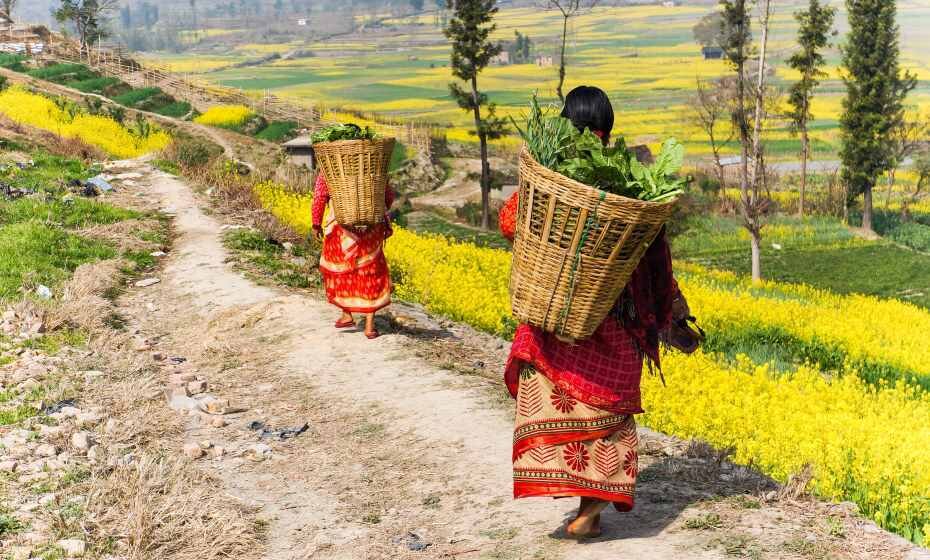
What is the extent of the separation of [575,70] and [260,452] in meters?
112

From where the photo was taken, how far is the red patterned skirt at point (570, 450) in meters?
4.84

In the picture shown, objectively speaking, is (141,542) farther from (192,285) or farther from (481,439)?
(192,285)

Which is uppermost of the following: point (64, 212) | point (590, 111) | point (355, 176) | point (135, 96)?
point (590, 111)

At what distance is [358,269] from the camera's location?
977 cm

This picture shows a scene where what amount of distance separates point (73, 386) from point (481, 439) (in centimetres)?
337

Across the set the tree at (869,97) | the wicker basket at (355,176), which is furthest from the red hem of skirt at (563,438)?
the tree at (869,97)

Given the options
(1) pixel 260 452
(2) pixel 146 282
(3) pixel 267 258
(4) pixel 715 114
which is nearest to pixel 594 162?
(1) pixel 260 452

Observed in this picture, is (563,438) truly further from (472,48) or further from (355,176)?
(472,48)

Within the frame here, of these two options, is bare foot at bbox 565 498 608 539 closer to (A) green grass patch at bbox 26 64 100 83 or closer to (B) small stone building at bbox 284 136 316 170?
(B) small stone building at bbox 284 136 316 170

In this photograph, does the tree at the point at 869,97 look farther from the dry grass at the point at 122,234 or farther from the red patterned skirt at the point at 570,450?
the red patterned skirt at the point at 570,450

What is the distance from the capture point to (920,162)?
2034 inches

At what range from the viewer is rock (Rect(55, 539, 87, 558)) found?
5.14 metres

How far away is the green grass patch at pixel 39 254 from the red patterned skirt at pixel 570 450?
7.66 m

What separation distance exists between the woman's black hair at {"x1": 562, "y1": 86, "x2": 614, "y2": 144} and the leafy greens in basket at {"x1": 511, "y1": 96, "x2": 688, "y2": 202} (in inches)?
10.9
